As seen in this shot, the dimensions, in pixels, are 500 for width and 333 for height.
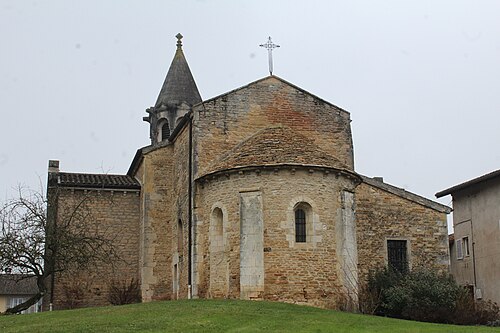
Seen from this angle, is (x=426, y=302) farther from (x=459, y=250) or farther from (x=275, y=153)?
(x=459, y=250)

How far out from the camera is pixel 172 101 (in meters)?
40.7

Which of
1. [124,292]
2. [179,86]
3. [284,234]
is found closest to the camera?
[284,234]

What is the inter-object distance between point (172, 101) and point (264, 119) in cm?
1433

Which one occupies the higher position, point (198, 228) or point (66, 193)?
point (66, 193)

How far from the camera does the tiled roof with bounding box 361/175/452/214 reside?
28531mm

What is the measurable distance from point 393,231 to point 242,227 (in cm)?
803

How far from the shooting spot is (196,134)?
26469mm

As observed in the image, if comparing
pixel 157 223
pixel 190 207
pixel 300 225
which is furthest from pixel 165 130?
pixel 300 225

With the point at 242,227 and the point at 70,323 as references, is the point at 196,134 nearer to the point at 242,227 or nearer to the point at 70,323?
the point at 242,227

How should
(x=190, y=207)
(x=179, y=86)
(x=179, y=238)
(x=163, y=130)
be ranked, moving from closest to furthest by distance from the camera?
1. (x=190, y=207)
2. (x=179, y=238)
3. (x=163, y=130)
4. (x=179, y=86)

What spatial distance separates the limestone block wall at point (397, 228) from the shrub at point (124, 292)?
10198mm

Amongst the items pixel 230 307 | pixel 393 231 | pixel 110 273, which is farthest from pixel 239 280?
pixel 110 273

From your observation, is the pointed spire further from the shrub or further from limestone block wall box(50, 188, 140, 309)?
the shrub

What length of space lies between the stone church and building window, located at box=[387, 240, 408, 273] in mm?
43
